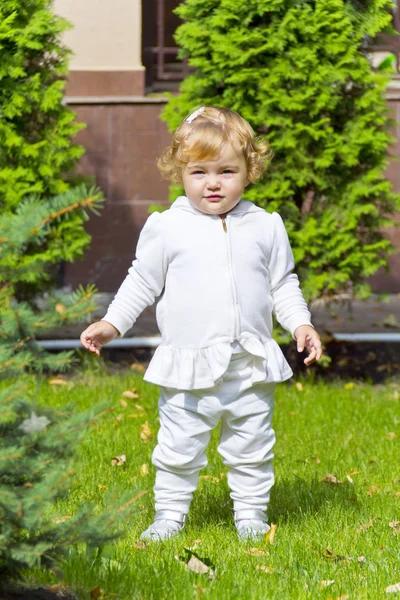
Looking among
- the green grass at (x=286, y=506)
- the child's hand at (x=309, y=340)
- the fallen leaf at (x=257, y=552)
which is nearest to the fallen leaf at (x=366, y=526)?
the green grass at (x=286, y=506)

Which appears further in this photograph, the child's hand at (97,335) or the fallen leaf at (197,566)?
the child's hand at (97,335)

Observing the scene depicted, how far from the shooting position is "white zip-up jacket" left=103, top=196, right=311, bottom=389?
3564 mm

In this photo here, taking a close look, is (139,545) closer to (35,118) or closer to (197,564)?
(197,564)

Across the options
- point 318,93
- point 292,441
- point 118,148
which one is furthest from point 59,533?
point 118,148

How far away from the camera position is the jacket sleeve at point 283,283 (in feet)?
12.1

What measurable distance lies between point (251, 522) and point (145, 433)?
1675mm

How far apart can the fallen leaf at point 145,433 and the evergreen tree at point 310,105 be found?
1809 mm

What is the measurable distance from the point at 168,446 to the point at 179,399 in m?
0.19

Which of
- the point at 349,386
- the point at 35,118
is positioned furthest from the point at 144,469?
the point at 35,118

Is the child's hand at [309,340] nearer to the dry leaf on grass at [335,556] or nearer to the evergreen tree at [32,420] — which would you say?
the dry leaf on grass at [335,556]

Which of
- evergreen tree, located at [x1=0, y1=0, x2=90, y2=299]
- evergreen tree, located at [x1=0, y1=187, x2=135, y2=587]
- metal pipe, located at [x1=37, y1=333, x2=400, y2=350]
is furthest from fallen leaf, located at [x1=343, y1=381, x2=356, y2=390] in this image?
evergreen tree, located at [x1=0, y1=187, x2=135, y2=587]

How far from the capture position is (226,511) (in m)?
4.06

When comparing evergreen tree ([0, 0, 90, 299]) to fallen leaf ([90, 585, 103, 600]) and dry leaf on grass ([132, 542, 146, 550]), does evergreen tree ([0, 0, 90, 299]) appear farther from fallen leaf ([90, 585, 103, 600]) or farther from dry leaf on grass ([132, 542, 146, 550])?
fallen leaf ([90, 585, 103, 600])

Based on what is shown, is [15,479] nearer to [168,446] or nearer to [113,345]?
[168,446]
